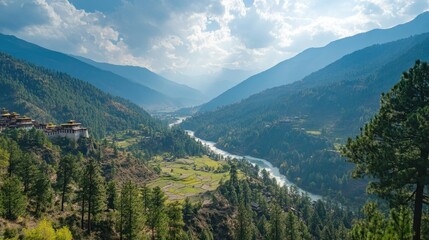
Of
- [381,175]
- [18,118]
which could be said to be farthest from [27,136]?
[381,175]

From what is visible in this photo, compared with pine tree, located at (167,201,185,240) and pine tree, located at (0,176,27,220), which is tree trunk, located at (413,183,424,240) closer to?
pine tree, located at (167,201,185,240)

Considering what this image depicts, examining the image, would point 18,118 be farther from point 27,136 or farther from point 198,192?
point 198,192

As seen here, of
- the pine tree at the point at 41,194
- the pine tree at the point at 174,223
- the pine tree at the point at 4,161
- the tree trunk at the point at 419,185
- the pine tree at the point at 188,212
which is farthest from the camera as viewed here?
the pine tree at the point at 188,212

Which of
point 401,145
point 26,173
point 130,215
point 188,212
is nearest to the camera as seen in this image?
point 401,145

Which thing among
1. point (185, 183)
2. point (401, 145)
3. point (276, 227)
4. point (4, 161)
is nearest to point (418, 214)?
point (401, 145)

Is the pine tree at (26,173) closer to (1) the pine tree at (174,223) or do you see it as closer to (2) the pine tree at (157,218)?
(2) the pine tree at (157,218)

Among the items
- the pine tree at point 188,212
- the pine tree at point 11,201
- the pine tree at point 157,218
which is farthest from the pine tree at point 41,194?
the pine tree at point 188,212

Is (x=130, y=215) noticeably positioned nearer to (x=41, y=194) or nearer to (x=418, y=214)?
(x=41, y=194)

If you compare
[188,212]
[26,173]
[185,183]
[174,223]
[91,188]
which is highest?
[26,173]
